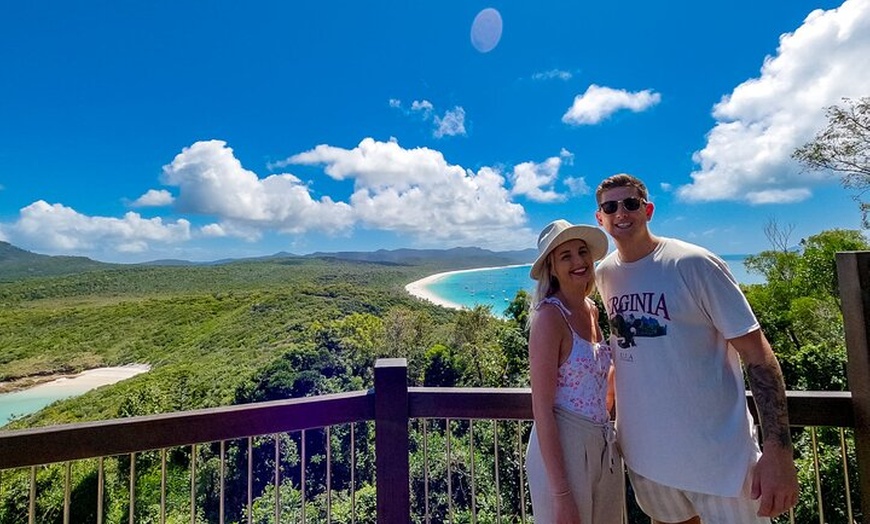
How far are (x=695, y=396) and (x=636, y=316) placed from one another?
26 centimetres

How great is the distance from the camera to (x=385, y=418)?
1564mm

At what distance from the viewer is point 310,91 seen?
24.1m

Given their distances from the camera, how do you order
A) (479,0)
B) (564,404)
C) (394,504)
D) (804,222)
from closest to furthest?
1. (564,404)
2. (394,504)
3. (479,0)
4. (804,222)

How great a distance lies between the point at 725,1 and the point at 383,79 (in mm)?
20100

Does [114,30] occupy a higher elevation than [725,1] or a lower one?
higher

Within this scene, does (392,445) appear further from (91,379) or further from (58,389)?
(58,389)

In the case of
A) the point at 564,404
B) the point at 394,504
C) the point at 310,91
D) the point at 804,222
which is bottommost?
the point at 394,504

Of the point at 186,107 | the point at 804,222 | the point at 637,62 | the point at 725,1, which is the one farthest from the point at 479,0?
the point at 186,107

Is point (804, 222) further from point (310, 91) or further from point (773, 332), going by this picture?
point (310, 91)

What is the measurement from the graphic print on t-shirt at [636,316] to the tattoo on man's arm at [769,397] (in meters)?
0.25

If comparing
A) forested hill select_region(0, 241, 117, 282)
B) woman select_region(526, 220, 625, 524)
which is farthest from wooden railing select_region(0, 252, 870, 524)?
forested hill select_region(0, 241, 117, 282)

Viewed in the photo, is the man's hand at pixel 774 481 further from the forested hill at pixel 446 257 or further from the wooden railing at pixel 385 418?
the forested hill at pixel 446 257

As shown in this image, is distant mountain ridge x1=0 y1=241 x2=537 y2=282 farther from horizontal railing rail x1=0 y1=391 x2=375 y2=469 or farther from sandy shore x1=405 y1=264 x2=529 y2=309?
sandy shore x1=405 y1=264 x2=529 y2=309

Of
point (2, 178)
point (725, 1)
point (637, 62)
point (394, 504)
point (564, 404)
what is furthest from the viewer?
point (2, 178)
